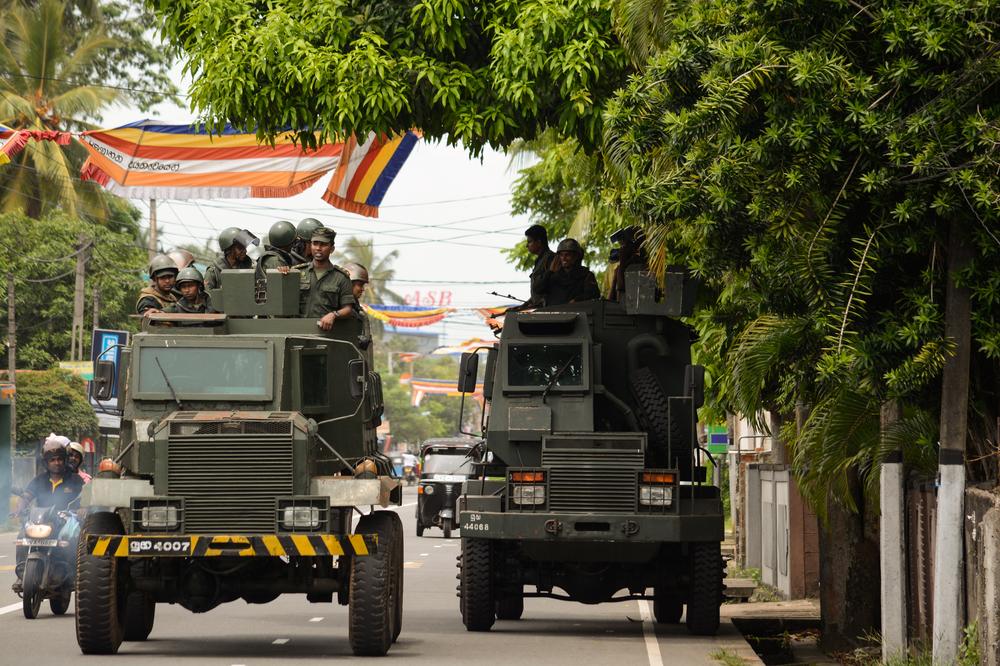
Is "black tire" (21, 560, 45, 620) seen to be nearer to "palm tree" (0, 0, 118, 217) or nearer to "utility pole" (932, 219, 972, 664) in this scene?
"utility pole" (932, 219, 972, 664)

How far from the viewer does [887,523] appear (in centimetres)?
1305

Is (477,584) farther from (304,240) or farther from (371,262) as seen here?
(371,262)

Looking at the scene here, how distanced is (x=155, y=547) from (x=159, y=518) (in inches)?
13.1

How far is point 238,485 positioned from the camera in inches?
535

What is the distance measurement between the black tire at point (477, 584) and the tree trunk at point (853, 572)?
336cm

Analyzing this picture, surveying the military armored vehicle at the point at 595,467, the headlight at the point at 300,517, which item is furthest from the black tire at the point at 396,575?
the military armored vehicle at the point at 595,467

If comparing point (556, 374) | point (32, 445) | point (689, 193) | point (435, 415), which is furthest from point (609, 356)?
point (435, 415)

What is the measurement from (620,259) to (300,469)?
16.9ft

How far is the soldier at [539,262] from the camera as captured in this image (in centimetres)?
1775

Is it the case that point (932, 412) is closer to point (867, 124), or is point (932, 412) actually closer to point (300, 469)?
point (867, 124)

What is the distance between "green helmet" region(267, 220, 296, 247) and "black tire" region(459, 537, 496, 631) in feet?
11.1

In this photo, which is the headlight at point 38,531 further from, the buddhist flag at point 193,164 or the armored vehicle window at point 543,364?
the buddhist flag at point 193,164

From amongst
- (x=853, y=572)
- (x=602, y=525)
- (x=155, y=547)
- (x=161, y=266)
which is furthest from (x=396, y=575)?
(x=853, y=572)

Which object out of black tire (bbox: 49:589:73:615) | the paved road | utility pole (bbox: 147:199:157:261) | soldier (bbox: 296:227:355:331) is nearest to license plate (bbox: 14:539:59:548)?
black tire (bbox: 49:589:73:615)
